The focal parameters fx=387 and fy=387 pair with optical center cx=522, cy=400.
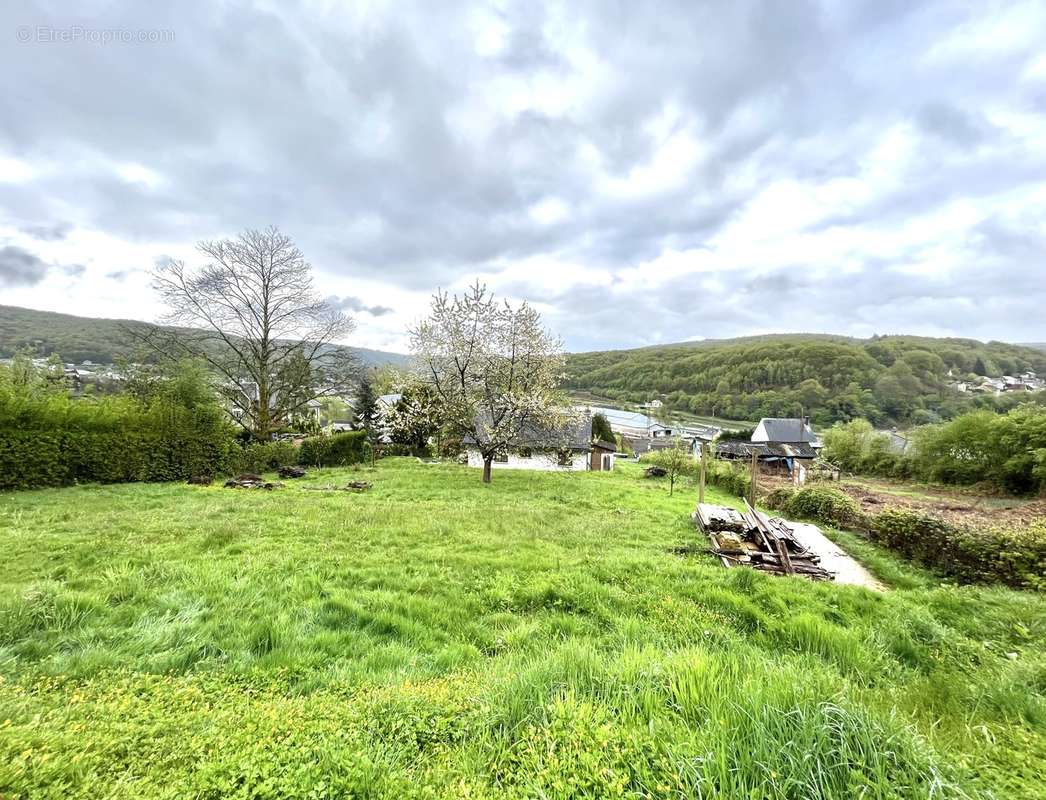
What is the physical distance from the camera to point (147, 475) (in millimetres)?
13742

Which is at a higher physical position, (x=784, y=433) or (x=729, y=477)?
(x=784, y=433)

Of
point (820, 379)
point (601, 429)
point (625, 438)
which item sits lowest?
point (625, 438)

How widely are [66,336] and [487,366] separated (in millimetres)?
85406

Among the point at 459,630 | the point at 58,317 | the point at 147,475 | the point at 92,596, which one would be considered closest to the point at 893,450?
the point at 459,630

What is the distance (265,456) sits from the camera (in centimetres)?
1783

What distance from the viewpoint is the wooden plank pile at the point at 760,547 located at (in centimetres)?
710

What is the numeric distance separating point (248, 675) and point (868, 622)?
21.7ft

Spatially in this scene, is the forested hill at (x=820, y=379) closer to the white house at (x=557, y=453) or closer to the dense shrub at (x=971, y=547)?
the white house at (x=557, y=453)

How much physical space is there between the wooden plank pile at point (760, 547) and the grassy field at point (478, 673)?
72 cm

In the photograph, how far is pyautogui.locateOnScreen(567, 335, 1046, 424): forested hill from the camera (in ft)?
210

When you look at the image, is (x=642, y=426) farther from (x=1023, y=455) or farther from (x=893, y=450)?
(x=1023, y=455)

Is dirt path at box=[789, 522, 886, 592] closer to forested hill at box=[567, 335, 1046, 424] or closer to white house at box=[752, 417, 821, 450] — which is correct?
white house at box=[752, 417, 821, 450]

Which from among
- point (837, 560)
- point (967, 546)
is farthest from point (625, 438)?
point (967, 546)

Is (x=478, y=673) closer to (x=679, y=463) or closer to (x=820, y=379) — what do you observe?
(x=679, y=463)
